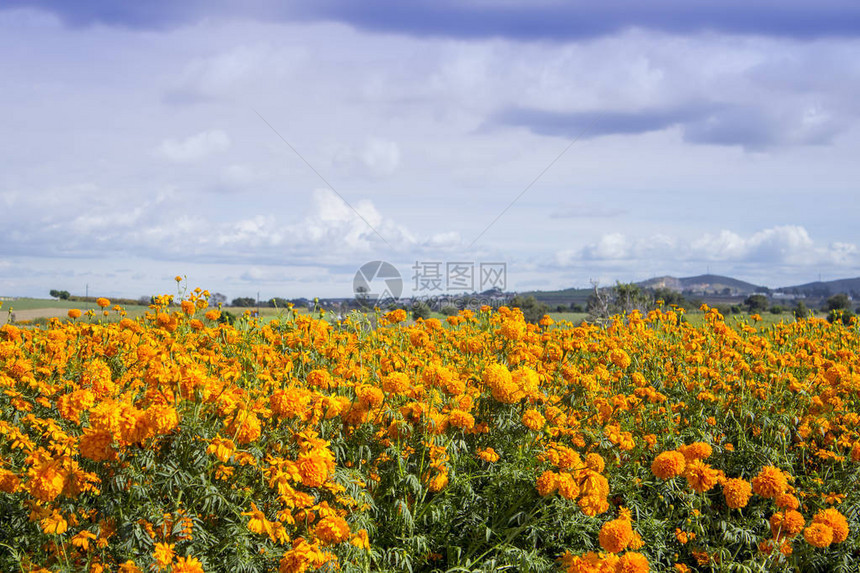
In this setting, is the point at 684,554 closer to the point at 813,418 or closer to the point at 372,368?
the point at 813,418

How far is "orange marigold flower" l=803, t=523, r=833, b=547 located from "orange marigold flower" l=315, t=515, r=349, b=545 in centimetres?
234

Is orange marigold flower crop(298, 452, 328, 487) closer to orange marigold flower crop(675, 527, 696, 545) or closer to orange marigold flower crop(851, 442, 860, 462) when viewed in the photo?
orange marigold flower crop(675, 527, 696, 545)

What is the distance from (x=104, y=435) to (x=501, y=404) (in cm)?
224

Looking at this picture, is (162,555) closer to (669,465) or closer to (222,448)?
(222,448)

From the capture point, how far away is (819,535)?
3383 mm

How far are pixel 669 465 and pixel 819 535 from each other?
777 mm

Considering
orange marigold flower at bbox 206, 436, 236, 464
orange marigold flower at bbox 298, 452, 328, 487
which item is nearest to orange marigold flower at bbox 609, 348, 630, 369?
orange marigold flower at bbox 298, 452, 328, 487

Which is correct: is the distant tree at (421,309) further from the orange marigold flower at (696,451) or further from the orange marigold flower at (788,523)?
the orange marigold flower at (788,523)

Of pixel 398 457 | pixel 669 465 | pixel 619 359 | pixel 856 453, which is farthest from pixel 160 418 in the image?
pixel 856 453

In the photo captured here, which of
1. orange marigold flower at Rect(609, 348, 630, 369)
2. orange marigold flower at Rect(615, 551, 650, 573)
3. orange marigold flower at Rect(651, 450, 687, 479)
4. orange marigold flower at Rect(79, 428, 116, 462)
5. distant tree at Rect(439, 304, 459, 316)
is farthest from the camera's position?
distant tree at Rect(439, 304, 459, 316)

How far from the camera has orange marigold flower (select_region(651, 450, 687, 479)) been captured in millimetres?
3580

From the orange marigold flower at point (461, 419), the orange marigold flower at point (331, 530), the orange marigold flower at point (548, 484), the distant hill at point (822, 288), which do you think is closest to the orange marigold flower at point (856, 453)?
the orange marigold flower at point (548, 484)

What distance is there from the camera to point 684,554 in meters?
4.30

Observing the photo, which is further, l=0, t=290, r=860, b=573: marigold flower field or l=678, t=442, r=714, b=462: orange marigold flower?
l=678, t=442, r=714, b=462: orange marigold flower
